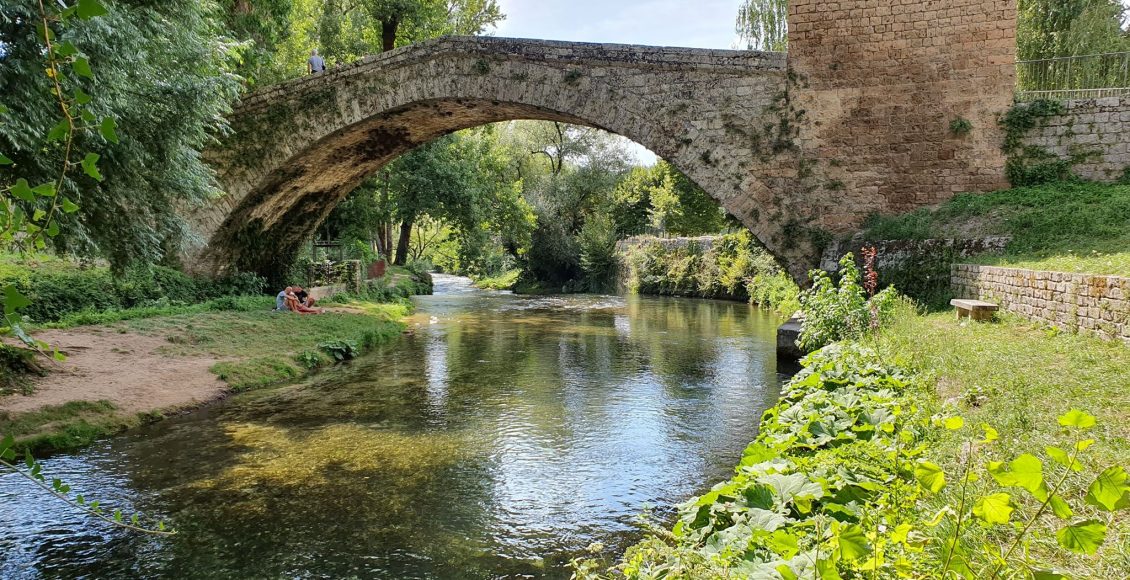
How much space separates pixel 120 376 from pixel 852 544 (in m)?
8.31


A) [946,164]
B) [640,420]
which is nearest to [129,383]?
[640,420]

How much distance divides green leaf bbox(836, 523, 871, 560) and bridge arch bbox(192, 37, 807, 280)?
31.1 ft

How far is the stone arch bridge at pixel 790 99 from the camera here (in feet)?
34.1

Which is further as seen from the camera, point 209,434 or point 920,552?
point 209,434

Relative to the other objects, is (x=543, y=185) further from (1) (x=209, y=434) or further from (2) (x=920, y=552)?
(2) (x=920, y=552)

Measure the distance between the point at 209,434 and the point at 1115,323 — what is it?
7.40 metres

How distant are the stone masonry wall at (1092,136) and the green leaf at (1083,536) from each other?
10.6 m

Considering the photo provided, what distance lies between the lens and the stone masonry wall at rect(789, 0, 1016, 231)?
33.8ft

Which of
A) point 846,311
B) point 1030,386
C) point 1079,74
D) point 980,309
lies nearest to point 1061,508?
point 1030,386

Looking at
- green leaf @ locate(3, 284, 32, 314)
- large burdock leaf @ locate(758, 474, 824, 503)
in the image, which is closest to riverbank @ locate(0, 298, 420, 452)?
green leaf @ locate(3, 284, 32, 314)

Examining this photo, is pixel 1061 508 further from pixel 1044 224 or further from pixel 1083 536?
pixel 1044 224

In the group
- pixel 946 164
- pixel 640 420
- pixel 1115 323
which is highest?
pixel 946 164

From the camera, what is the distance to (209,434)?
6637 millimetres

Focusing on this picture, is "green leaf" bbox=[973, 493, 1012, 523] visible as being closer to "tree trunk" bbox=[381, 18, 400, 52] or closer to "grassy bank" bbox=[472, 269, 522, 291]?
"tree trunk" bbox=[381, 18, 400, 52]
